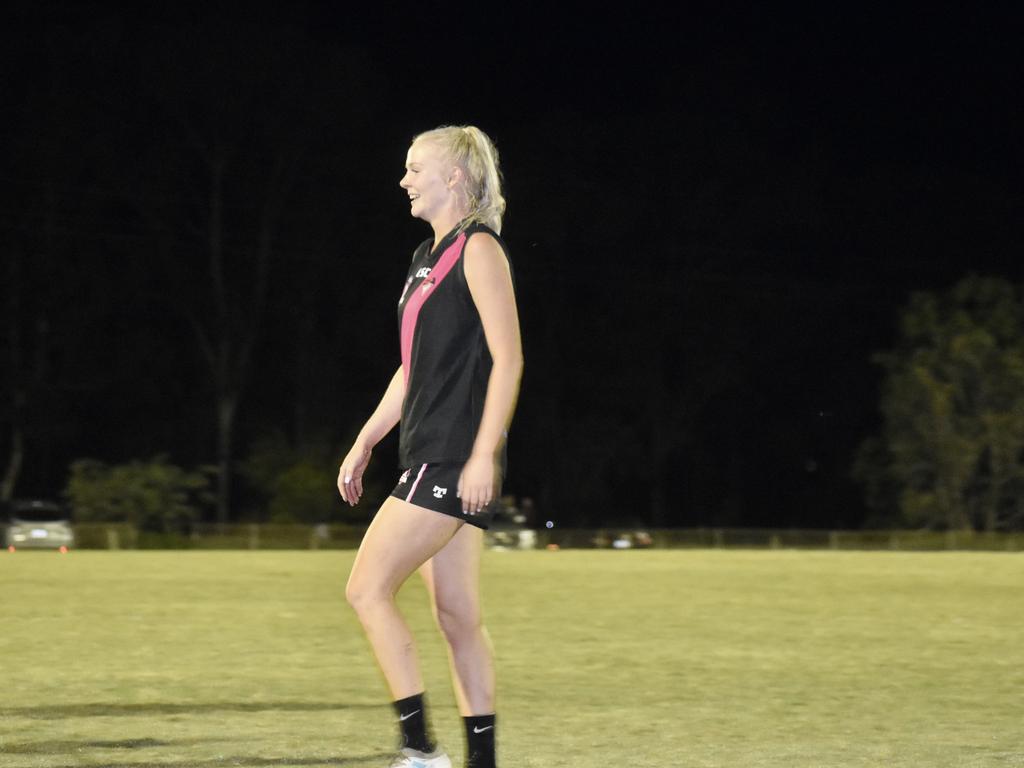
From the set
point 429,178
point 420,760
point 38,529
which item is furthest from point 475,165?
point 38,529

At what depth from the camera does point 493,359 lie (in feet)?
19.3

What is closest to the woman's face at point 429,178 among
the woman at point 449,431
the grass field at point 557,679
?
the woman at point 449,431

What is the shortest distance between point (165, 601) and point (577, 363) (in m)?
60.1

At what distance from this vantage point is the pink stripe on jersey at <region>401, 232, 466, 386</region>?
19.5 ft

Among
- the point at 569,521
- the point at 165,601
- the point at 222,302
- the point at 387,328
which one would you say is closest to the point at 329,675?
the point at 165,601

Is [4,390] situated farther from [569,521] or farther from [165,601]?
[165,601]

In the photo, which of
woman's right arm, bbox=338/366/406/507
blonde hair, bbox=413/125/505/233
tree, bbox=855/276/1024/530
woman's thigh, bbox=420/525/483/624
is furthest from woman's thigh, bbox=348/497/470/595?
tree, bbox=855/276/1024/530

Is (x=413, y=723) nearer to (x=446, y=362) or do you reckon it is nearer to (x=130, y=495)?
(x=446, y=362)

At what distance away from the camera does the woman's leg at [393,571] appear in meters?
5.88

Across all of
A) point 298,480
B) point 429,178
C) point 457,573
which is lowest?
point 457,573

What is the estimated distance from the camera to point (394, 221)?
6862 cm

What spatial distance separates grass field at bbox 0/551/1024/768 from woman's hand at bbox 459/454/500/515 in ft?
6.53

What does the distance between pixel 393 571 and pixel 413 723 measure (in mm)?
502

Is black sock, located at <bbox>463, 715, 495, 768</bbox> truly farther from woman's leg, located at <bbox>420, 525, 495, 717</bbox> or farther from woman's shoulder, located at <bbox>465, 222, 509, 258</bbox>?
woman's shoulder, located at <bbox>465, 222, 509, 258</bbox>
